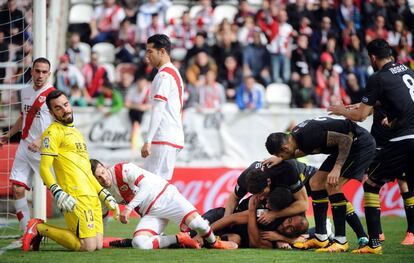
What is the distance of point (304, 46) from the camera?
19.7 m

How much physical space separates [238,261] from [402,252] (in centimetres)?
215

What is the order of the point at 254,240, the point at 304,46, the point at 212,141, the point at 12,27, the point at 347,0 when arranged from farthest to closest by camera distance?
the point at 347,0, the point at 304,46, the point at 212,141, the point at 12,27, the point at 254,240

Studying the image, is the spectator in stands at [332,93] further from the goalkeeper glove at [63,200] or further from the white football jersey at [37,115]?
the goalkeeper glove at [63,200]

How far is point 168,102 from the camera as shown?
10367 mm

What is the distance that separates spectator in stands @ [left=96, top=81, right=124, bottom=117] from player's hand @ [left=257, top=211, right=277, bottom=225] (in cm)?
754

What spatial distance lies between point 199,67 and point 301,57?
101 inches

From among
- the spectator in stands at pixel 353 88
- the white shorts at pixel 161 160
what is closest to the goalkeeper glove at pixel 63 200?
the white shorts at pixel 161 160

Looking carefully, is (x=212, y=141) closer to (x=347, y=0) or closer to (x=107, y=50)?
(x=107, y=50)

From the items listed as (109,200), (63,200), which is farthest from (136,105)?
(63,200)

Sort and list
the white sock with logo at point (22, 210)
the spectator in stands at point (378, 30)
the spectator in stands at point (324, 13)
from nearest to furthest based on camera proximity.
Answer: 1. the white sock with logo at point (22, 210)
2. the spectator in stands at point (324, 13)
3. the spectator in stands at point (378, 30)

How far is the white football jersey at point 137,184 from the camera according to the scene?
31.6 ft

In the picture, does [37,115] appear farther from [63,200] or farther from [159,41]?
[63,200]

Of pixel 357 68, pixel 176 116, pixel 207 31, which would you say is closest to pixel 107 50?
pixel 207 31

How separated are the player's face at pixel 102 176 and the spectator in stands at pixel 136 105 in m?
7.02
